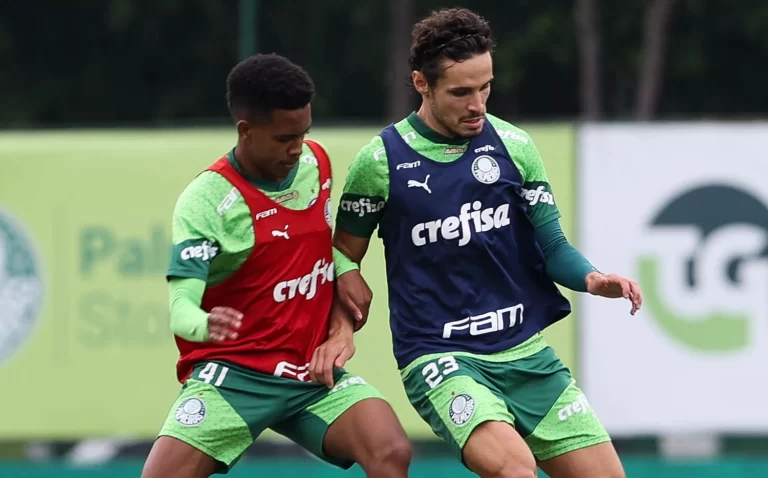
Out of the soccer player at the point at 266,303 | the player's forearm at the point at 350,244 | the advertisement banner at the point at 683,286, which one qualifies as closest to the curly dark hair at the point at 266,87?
the soccer player at the point at 266,303

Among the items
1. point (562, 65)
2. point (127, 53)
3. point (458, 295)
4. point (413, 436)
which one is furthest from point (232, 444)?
point (127, 53)

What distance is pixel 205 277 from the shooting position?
5.10 meters

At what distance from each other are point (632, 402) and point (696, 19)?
41.0 feet

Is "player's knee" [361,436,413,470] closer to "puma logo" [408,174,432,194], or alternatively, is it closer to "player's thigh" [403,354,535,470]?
"player's thigh" [403,354,535,470]

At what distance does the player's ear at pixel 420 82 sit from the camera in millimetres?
5352

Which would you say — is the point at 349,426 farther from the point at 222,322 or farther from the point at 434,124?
the point at 434,124

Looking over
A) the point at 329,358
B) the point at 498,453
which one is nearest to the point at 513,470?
the point at 498,453

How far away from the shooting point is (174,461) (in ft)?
17.1

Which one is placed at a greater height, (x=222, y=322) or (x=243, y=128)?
(x=243, y=128)

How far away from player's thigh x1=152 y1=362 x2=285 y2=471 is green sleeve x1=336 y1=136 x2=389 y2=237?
68 cm

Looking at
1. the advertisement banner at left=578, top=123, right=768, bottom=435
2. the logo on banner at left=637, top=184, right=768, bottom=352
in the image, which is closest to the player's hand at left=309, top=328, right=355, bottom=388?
the advertisement banner at left=578, top=123, right=768, bottom=435

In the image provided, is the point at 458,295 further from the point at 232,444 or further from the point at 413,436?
the point at 413,436

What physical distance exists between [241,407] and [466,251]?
0.99 meters

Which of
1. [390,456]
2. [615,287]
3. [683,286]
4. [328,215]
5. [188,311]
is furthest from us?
[683,286]
